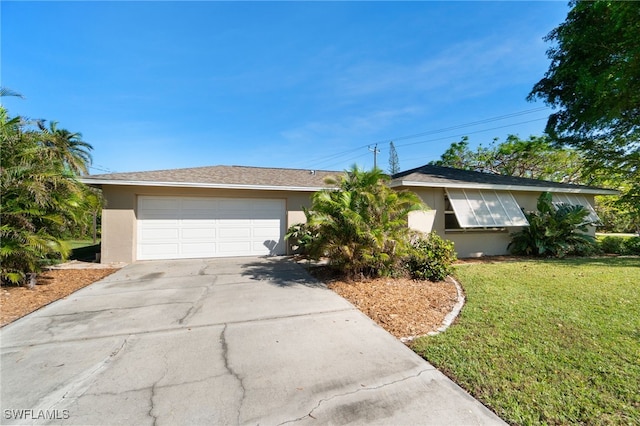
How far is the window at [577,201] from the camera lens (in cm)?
1066

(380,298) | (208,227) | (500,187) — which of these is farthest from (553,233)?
(208,227)

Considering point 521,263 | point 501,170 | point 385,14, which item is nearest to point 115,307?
point 385,14

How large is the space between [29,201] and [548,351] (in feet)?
30.9

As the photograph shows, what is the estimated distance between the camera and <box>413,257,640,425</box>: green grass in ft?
7.29

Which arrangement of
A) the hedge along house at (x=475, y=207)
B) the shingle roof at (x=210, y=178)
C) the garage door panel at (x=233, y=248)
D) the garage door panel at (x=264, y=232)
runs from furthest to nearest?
the garage door panel at (x=264, y=232), the garage door panel at (x=233, y=248), the hedge along house at (x=475, y=207), the shingle roof at (x=210, y=178)

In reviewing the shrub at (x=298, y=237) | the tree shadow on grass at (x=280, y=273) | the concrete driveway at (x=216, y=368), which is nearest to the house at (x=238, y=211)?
the shrub at (x=298, y=237)

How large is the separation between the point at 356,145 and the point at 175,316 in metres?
29.0

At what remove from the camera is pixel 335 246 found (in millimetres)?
6113

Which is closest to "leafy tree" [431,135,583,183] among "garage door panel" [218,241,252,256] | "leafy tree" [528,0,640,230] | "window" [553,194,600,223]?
"leafy tree" [528,0,640,230]

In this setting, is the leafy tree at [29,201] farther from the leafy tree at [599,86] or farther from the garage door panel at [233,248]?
the leafy tree at [599,86]

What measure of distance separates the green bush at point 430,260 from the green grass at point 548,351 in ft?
2.35

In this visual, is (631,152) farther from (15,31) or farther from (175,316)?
(15,31)

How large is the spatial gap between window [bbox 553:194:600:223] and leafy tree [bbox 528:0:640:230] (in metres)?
3.02

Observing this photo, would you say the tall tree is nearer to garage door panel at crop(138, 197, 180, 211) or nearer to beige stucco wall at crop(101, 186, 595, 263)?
beige stucco wall at crop(101, 186, 595, 263)
